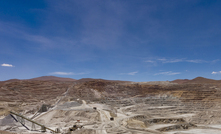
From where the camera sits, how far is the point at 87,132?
24844mm

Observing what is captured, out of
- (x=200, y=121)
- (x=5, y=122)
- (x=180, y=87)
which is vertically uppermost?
(x=180, y=87)

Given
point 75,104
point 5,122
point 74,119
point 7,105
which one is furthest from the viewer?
point 75,104

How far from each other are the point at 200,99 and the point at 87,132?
62.4 m

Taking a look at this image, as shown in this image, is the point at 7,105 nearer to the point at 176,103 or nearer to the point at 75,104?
the point at 75,104

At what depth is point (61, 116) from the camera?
39.5 metres

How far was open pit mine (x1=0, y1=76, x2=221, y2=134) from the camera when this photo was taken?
27.4 m

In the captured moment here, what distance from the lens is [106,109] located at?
50.4m

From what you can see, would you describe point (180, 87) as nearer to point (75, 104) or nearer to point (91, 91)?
point (91, 91)

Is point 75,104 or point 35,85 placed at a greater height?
point 35,85

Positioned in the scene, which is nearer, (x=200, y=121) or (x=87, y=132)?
(x=87, y=132)

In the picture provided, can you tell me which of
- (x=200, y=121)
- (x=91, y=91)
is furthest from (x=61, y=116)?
(x=91, y=91)

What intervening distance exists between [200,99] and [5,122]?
236 feet

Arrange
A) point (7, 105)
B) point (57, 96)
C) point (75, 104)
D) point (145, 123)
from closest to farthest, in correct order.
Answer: point (145, 123) → point (7, 105) → point (75, 104) → point (57, 96)

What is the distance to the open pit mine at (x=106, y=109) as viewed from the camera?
2742cm
